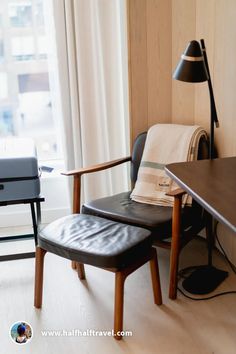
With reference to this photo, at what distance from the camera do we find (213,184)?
162 centimetres

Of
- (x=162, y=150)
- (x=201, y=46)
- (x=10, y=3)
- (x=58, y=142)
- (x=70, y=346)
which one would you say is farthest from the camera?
(x=58, y=142)

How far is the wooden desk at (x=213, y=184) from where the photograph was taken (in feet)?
4.41

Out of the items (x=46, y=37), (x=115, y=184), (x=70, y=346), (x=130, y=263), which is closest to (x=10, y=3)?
(x=46, y=37)

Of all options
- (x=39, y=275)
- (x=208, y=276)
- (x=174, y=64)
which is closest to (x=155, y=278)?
(x=208, y=276)

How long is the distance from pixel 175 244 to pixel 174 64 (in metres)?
1.21

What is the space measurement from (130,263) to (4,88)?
1.88 metres

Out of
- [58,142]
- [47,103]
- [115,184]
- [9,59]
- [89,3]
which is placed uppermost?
[89,3]

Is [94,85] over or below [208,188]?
over

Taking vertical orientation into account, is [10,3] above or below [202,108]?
above

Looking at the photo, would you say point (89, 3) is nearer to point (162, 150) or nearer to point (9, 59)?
point (9, 59)

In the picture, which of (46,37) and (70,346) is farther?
(46,37)

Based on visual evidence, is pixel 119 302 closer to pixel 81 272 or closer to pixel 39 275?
pixel 39 275

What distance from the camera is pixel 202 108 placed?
266cm

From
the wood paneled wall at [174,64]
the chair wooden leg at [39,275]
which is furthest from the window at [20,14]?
the chair wooden leg at [39,275]
